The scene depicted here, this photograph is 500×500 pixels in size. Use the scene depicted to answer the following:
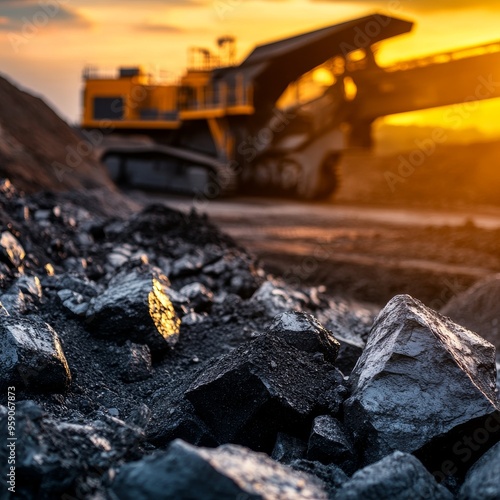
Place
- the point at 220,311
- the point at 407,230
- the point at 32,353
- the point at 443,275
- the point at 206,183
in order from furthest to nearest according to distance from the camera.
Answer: the point at 206,183 < the point at 407,230 < the point at 443,275 < the point at 220,311 < the point at 32,353

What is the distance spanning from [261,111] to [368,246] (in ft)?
25.3

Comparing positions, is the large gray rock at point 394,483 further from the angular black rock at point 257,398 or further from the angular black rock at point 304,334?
the angular black rock at point 304,334

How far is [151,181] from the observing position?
18.5 m

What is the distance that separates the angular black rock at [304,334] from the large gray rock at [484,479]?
92 cm

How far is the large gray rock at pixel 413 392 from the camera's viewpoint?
267 centimetres

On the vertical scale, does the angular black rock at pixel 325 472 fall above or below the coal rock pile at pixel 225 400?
below

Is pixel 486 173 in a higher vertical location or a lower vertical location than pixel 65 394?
higher

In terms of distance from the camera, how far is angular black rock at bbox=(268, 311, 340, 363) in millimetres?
3236

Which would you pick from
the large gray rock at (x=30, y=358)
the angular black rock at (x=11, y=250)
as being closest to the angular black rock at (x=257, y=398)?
the large gray rock at (x=30, y=358)

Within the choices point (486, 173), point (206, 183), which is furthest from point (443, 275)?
point (486, 173)

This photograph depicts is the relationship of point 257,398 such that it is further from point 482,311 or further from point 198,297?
point 482,311

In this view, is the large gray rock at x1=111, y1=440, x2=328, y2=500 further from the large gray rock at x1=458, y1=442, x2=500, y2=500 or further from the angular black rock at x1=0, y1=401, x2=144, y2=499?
the large gray rock at x1=458, y1=442, x2=500, y2=500

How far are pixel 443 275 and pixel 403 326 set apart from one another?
586 centimetres

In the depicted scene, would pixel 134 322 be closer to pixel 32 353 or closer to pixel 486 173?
pixel 32 353
